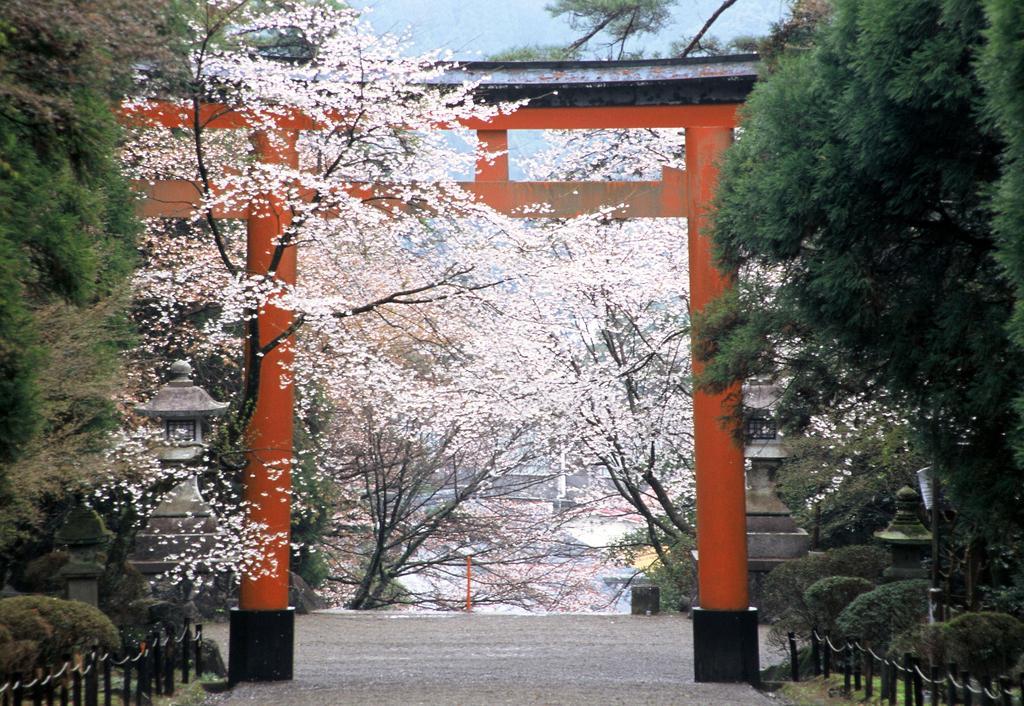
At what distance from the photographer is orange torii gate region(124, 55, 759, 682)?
364 inches

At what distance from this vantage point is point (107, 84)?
5125 mm

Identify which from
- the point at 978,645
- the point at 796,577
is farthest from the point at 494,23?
the point at 978,645

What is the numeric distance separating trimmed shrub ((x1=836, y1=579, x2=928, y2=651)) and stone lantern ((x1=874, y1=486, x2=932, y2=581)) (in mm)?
687

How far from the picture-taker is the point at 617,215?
31.7ft

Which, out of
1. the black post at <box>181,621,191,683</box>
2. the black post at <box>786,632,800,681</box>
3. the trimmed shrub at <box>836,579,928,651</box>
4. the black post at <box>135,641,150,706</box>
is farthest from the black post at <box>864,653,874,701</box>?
the black post at <box>181,621,191,683</box>

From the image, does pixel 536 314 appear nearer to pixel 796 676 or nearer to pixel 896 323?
pixel 796 676

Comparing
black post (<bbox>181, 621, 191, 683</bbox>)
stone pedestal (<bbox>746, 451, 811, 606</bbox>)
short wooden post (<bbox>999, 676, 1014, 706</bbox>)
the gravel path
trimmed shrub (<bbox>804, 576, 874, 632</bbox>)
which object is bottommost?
the gravel path

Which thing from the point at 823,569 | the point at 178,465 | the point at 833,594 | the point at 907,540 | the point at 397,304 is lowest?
the point at 833,594

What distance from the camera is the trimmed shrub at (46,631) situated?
6848 millimetres

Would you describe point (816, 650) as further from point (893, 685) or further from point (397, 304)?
point (397, 304)

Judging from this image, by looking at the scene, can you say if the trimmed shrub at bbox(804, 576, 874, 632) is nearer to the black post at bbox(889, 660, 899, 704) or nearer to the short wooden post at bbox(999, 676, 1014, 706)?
the black post at bbox(889, 660, 899, 704)

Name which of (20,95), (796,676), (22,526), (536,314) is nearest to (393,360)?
(536,314)

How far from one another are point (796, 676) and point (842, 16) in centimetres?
538

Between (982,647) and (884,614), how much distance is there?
1596mm
